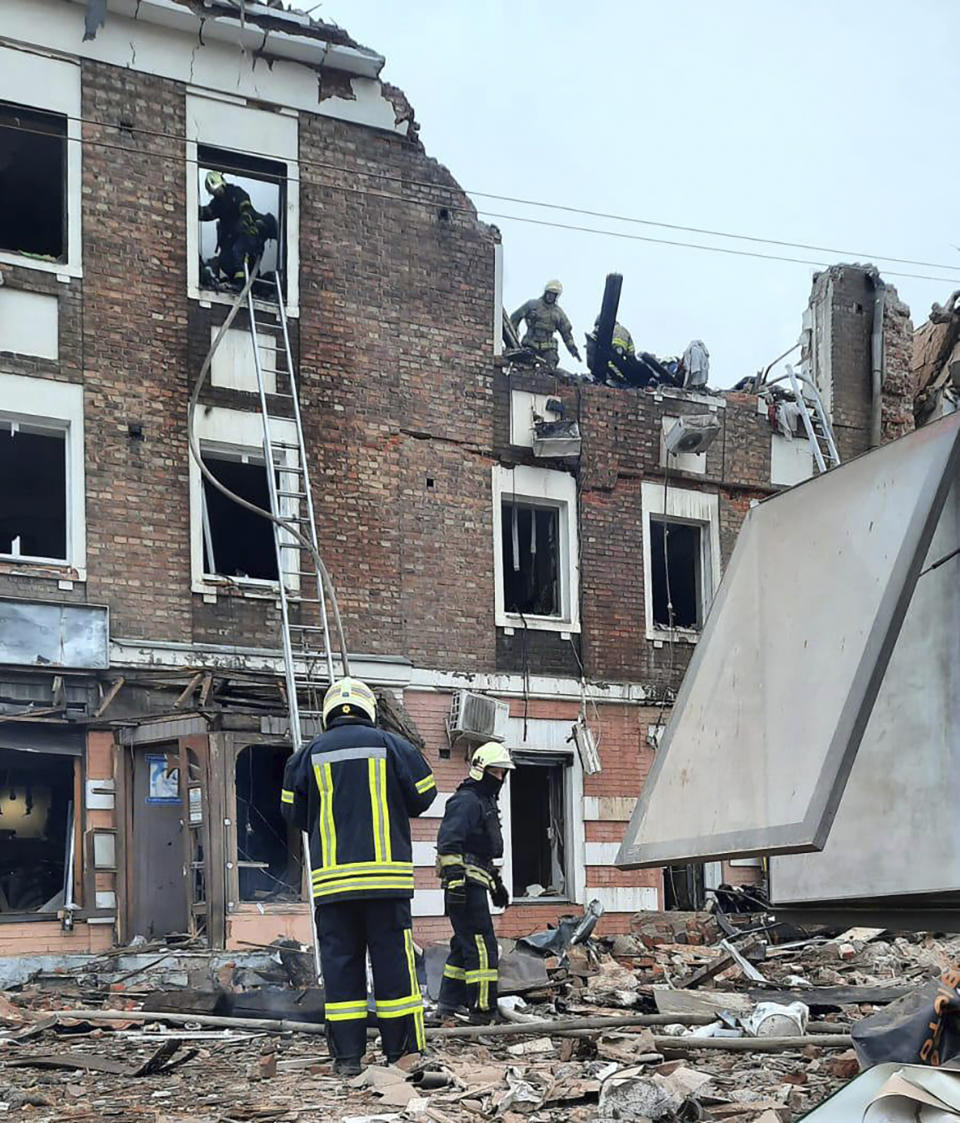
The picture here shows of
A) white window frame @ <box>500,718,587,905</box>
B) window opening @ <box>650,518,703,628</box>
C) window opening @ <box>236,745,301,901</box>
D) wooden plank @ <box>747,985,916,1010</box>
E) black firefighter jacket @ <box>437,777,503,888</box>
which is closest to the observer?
black firefighter jacket @ <box>437,777,503,888</box>

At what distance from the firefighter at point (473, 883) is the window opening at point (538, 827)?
7.20m

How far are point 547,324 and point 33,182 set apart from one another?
6516 mm

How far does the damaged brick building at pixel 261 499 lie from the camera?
14195mm

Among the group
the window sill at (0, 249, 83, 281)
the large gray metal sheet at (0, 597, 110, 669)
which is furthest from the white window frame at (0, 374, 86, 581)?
the window sill at (0, 249, 83, 281)

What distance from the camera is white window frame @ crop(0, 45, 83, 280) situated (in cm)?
1486

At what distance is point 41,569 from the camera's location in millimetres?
14211

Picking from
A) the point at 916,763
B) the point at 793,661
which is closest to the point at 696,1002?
the point at 916,763

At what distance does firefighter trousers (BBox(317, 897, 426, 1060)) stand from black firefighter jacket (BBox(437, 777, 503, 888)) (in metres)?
2.58

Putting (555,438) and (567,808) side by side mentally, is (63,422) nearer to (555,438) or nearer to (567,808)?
(555,438)

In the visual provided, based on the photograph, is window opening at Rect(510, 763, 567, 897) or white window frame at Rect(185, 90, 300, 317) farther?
window opening at Rect(510, 763, 567, 897)

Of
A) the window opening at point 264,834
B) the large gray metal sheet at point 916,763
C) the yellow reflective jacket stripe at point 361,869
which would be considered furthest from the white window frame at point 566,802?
the large gray metal sheet at point 916,763

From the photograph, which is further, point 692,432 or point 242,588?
point 692,432

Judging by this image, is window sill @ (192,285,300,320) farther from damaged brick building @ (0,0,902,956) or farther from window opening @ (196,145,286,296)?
window opening @ (196,145,286,296)

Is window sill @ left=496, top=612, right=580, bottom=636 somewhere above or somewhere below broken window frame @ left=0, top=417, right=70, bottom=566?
below
